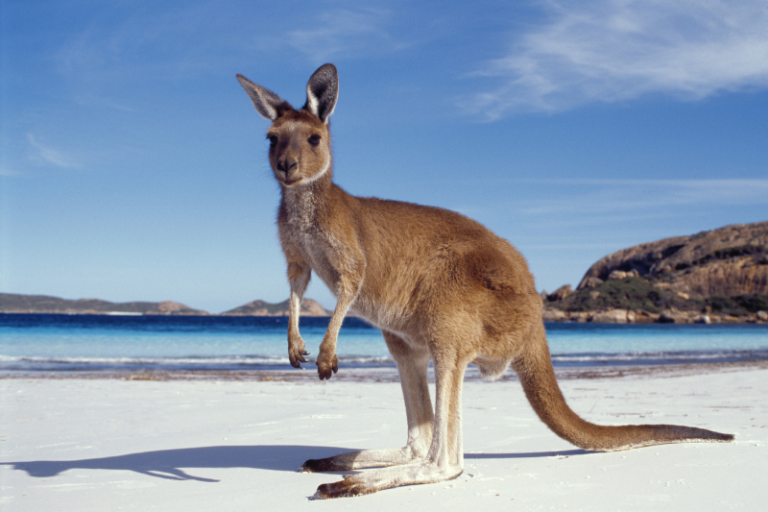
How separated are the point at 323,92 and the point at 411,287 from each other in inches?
43.6

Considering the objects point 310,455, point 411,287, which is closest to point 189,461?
point 310,455

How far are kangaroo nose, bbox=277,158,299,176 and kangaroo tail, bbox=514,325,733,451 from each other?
5.17 ft

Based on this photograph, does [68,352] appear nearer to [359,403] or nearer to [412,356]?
[359,403]

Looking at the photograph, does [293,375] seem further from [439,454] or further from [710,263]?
[710,263]

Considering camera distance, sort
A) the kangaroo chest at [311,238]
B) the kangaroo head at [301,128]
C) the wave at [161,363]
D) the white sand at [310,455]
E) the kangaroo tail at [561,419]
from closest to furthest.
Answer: the white sand at [310,455], the kangaroo head at [301,128], the kangaroo chest at [311,238], the kangaroo tail at [561,419], the wave at [161,363]

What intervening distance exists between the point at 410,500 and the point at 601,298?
6163 centimetres

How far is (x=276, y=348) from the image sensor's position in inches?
861

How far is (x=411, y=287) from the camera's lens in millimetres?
3188

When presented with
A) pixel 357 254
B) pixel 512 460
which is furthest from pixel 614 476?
pixel 357 254

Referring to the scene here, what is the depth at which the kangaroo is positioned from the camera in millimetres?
3002

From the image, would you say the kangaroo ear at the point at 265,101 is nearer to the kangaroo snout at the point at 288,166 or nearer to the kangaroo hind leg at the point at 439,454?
the kangaroo snout at the point at 288,166

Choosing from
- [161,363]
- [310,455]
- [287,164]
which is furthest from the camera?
[161,363]

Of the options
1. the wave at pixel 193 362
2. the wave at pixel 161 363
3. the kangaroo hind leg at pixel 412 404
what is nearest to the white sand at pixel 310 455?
the kangaroo hind leg at pixel 412 404

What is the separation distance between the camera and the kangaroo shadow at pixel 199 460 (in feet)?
11.8
